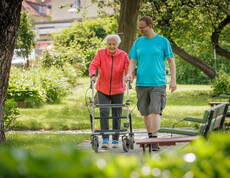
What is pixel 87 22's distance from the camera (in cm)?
3353

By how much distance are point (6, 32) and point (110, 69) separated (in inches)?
64.3

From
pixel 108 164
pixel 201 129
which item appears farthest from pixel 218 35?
pixel 108 164

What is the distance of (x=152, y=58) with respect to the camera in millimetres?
6473

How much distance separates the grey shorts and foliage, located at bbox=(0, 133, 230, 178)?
4.23m

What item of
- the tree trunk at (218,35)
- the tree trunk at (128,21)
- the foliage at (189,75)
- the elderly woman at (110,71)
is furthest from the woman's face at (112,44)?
the foliage at (189,75)

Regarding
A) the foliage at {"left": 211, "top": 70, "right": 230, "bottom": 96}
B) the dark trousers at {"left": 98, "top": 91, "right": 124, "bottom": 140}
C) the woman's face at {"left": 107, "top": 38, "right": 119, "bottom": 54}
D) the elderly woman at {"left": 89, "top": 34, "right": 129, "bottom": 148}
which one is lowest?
the foliage at {"left": 211, "top": 70, "right": 230, "bottom": 96}

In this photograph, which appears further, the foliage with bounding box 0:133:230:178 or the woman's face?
the woman's face

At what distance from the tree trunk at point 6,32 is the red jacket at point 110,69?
126cm

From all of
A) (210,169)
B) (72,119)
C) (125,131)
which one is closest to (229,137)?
(210,169)

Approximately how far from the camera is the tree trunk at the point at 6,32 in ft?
21.6

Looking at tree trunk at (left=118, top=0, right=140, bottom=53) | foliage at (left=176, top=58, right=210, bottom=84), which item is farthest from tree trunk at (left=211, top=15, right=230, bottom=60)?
foliage at (left=176, top=58, right=210, bottom=84)

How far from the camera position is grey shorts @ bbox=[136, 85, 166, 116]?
21.5ft

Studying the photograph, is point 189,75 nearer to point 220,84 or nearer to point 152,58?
point 220,84

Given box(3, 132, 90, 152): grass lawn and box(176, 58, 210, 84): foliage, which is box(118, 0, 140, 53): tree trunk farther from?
box(176, 58, 210, 84): foliage
